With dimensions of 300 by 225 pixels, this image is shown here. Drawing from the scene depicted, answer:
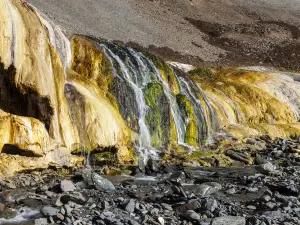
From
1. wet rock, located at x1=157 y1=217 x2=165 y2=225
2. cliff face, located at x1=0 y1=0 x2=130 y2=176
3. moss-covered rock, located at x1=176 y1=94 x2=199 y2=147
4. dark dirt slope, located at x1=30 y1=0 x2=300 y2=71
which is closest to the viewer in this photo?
wet rock, located at x1=157 y1=217 x2=165 y2=225

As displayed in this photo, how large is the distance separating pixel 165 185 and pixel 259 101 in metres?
14.8

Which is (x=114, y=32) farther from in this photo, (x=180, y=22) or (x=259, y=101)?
(x=259, y=101)

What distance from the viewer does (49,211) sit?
10195mm

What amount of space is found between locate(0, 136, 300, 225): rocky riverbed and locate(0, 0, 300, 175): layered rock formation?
3.80ft

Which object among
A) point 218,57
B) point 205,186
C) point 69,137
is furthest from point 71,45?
point 218,57

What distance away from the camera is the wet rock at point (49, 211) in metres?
10.1

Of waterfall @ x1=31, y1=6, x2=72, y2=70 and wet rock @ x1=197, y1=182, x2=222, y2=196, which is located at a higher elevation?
waterfall @ x1=31, y1=6, x2=72, y2=70

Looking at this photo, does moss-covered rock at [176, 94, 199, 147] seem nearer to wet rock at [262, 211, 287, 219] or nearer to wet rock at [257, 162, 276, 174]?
wet rock at [257, 162, 276, 174]

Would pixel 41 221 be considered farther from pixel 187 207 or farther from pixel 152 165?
pixel 152 165

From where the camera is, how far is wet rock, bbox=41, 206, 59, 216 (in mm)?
10120

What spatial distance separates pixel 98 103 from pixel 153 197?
5.30 m

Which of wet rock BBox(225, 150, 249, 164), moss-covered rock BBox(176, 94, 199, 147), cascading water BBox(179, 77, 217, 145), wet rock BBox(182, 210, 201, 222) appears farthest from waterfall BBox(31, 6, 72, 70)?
wet rock BBox(182, 210, 201, 222)

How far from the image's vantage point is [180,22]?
2271 inches

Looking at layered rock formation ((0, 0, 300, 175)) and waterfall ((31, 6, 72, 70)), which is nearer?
layered rock formation ((0, 0, 300, 175))
